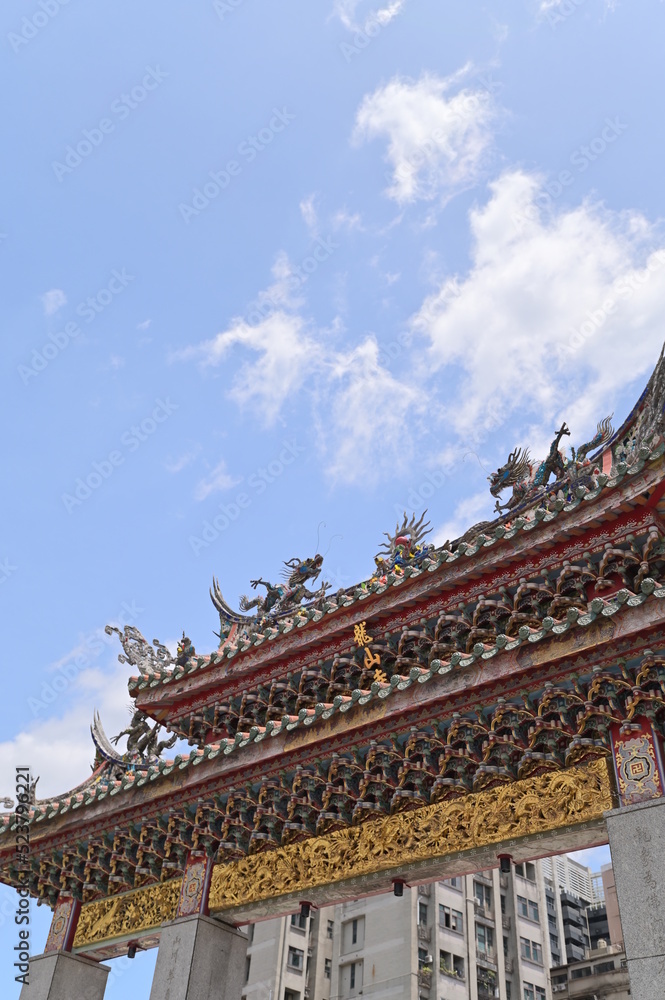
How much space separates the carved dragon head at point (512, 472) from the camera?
15617mm

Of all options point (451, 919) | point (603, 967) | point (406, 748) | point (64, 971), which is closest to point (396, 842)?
point (406, 748)

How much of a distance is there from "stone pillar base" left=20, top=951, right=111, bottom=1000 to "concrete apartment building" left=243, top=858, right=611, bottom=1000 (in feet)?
85.0

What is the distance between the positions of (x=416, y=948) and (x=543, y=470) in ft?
102

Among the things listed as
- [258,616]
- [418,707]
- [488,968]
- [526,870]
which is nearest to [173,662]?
[258,616]

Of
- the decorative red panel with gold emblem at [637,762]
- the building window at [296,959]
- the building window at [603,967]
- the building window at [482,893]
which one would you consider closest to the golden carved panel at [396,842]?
the decorative red panel with gold emblem at [637,762]

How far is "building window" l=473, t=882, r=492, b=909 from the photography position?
45.4m

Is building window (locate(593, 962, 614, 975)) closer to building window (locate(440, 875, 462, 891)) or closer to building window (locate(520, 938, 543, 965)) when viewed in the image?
building window (locate(520, 938, 543, 965))

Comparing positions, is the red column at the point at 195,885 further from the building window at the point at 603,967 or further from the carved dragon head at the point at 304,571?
the building window at the point at 603,967

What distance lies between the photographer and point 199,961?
1311cm

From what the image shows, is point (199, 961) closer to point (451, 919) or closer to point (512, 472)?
point (512, 472)

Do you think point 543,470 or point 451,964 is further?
point 451,964

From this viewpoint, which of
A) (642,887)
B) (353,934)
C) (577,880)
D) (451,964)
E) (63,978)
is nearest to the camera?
(642,887)

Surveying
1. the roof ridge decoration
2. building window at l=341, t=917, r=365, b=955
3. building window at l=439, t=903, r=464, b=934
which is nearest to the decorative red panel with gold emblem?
the roof ridge decoration

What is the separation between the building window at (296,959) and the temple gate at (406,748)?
2938 cm
